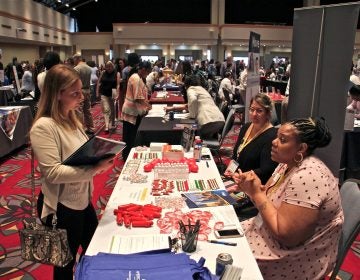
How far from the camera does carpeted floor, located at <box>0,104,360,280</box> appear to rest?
2.78 metres

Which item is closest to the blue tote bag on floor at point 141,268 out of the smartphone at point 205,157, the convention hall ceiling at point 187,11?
the smartphone at point 205,157

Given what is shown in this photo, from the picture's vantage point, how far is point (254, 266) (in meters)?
1.48

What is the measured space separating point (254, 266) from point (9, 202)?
11.1 feet

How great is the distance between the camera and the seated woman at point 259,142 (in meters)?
2.76

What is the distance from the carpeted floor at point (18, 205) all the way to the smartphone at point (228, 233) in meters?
0.93

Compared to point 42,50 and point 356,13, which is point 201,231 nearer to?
point 356,13

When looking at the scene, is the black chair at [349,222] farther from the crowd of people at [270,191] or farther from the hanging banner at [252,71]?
the hanging banner at [252,71]

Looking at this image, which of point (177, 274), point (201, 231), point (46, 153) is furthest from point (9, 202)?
point (177, 274)

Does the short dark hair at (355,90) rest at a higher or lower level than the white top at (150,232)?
Answer: higher

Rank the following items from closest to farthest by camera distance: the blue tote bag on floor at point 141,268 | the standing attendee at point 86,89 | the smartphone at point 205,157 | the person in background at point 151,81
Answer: the blue tote bag on floor at point 141,268
the smartphone at point 205,157
the standing attendee at point 86,89
the person in background at point 151,81

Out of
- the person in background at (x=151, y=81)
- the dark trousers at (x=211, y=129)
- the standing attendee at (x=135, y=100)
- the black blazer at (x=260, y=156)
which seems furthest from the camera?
the person in background at (x=151, y=81)

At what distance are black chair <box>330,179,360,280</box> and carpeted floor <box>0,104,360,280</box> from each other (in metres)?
1.13

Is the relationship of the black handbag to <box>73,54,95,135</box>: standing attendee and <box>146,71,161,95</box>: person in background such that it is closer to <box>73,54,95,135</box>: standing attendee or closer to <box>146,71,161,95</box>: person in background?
<box>73,54,95,135</box>: standing attendee

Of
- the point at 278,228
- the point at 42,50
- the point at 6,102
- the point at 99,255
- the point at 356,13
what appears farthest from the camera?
the point at 42,50
